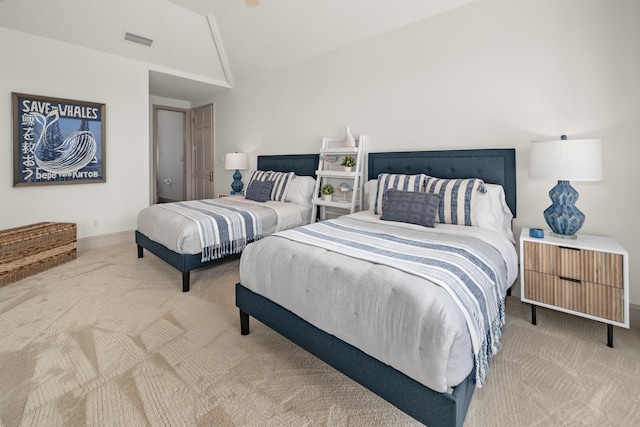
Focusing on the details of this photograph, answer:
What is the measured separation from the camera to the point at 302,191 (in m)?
4.04

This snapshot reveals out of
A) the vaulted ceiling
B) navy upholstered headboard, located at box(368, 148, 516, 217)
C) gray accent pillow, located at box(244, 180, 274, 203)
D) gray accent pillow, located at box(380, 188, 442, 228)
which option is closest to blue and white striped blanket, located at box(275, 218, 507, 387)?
gray accent pillow, located at box(380, 188, 442, 228)

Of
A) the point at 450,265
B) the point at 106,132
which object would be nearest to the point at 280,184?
the point at 106,132

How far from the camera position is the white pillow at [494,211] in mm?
2488

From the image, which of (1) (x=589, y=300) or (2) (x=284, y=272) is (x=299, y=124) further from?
(1) (x=589, y=300)

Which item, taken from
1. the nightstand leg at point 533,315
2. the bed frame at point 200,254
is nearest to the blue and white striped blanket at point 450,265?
the nightstand leg at point 533,315

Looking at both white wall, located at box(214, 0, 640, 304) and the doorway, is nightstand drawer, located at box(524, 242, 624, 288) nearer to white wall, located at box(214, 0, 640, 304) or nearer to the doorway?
white wall, located at box(214, 0, 640, 304)

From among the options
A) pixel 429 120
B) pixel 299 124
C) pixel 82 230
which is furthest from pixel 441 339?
pixel 82 230

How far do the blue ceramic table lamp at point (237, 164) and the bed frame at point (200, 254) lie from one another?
11.2 inches

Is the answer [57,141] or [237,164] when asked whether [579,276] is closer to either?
[237,164]

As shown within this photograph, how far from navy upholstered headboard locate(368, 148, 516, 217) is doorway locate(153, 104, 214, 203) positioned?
13.4 ft

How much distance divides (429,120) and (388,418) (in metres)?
2.73

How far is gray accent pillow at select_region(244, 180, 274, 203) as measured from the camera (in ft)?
13.2

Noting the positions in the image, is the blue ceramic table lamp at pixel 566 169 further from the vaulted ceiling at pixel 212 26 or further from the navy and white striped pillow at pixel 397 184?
the vaulted ceiling at pixel 212 26

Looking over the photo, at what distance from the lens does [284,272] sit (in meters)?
1.70
